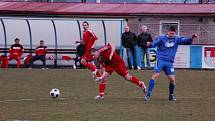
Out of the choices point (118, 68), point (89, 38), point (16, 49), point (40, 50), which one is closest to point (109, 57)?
point (118, 68)

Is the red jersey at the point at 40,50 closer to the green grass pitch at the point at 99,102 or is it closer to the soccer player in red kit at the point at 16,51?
the soccer player in red kit at the point at 16,51

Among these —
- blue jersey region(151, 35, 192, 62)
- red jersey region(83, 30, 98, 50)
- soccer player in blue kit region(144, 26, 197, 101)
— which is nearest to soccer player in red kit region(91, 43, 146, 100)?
soccer player in blue kit region(144, 26, 197, 101)

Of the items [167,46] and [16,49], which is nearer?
[167,46]

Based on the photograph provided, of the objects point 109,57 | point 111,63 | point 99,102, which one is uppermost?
point 109,57

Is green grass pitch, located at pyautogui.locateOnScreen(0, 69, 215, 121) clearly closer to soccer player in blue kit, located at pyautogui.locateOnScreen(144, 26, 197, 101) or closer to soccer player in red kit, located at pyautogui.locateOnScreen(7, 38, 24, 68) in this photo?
soccer player in blue kit, located at pyautogui.locateOnScreen(144, 26, 197, 101)

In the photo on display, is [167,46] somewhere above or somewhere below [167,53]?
above

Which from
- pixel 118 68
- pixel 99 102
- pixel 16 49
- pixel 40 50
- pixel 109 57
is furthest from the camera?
pixel 40 50

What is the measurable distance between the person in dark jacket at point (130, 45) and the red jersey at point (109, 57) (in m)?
14.3

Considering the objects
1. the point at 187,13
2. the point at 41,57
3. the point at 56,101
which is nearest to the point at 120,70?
the point at 56,101

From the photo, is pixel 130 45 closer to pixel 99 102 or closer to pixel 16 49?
pixel 16 49

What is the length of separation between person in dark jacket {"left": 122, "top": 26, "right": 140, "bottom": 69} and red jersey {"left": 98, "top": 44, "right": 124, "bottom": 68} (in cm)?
1432

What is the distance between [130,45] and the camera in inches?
1262

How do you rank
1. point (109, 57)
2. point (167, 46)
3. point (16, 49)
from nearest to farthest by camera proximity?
point (167, 46)
point (109, 57)
point (16, 49)

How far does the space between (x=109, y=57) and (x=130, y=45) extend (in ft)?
49.6
